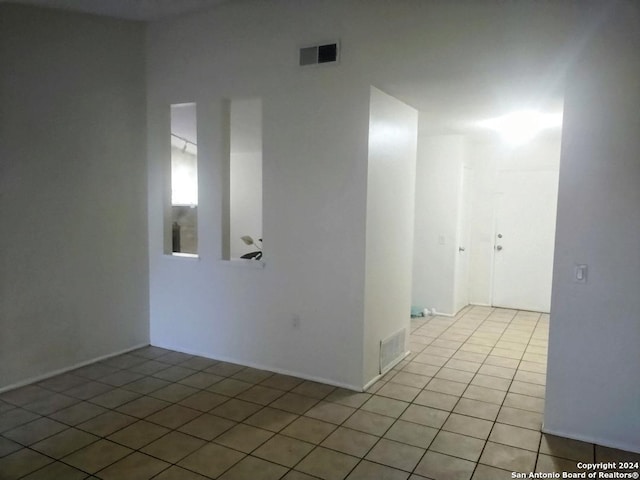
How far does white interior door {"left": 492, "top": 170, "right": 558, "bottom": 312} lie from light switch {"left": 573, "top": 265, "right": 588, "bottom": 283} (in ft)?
11.8

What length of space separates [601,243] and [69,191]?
153 inches

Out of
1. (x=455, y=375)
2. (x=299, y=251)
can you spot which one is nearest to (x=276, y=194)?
(x=299, y=251)

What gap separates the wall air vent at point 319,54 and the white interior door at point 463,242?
306 cm

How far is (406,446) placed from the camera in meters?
2.70

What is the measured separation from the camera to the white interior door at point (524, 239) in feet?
19.8

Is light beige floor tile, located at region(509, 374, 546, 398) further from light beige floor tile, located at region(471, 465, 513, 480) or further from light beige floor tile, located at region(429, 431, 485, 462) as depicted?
light beige floor tile, located at region(471, 465, 513, 480)

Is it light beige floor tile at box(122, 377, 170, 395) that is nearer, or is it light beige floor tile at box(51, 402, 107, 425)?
light beige floor tile at box(51, 402, 107, 425)

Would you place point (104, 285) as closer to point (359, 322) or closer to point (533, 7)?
point (359, 322)

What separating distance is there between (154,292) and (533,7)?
3.88 meters

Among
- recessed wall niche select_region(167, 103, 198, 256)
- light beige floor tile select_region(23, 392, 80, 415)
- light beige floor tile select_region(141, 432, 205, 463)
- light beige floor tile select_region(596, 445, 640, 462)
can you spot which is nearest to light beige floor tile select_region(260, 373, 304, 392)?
light beige floor tile select_region(141, 432, 205, 463)

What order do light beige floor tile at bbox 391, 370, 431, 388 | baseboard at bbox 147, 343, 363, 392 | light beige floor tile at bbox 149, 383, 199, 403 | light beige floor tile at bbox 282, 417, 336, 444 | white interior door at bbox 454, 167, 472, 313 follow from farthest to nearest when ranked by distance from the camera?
white interior door at bbox 454, 167, 472, 313 < light beige floor tile at bbox 391, 370, 431, 388 < baseboard at bbox 147, 343, 363, 392 < light beige floor tile at bbox 149, 383, 199, 403 < light beige floor tile at bbox 282, 417, 336, 444

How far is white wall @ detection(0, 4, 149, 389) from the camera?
336 centimetres

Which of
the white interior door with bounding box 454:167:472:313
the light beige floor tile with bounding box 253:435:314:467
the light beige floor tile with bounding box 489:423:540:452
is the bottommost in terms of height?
the light beige floor tile with bounding box 253:435:314:467

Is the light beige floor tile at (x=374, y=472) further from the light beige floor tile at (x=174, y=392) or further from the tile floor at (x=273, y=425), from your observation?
the light beige floor tile at (x=174, y=392)
